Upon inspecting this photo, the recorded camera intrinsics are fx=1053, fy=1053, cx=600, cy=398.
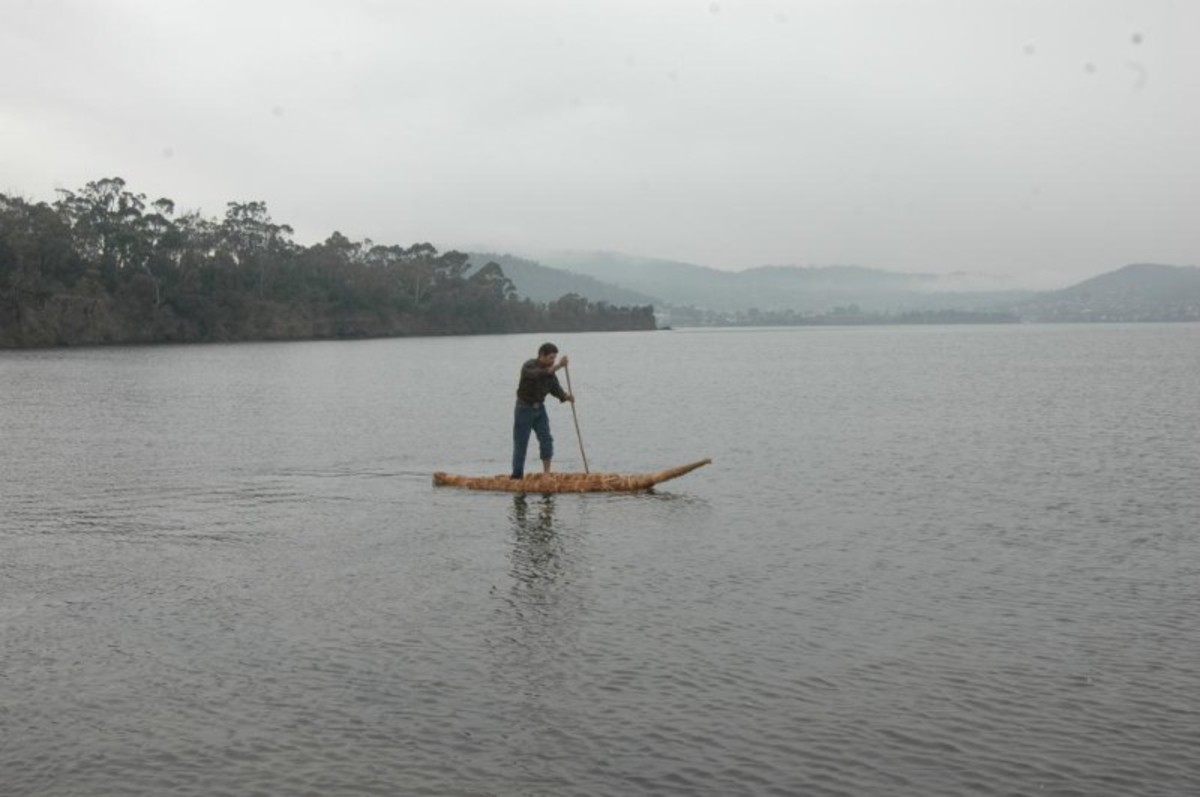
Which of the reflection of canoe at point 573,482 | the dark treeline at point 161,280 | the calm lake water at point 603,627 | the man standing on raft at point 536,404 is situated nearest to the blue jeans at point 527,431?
the man standing on raft at point 536,404

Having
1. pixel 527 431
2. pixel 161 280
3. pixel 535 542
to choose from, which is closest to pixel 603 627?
pixel 535 542

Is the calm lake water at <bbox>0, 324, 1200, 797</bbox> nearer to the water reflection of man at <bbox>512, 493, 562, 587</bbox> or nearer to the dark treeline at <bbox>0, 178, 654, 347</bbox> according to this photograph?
the water reflection of man at <bbox>512, 493, 562, 587</bbox>

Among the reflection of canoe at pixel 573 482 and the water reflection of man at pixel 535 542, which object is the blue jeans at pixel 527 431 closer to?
the reflection of canoe at pixel 573 482

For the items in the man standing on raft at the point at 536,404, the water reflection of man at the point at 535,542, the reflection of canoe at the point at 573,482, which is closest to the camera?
the water reflection of man at the point at 535,542

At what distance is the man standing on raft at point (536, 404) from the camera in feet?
67.8

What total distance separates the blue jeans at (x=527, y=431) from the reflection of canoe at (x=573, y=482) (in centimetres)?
36

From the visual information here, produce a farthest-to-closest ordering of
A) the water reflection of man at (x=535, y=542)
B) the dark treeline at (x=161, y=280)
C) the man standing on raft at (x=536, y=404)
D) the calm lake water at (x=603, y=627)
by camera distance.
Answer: the dark treeline at (x=161, y=280), the man standing on raft at (x=536, y=404), the water reflection of man at (x=535, y=542), the calm lake water at (x=603, y=627)

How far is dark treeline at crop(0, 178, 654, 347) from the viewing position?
396ft

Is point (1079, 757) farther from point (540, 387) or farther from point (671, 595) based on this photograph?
point (540, 387)

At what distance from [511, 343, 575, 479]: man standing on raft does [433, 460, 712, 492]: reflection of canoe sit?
0.29 metres

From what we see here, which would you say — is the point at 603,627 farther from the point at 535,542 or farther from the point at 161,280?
the point at 161,280

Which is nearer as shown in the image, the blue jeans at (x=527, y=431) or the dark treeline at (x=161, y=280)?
the blue jeans at (x=527, y=431)

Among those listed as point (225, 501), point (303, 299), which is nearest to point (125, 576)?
point (225, 501)

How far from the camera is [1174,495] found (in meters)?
20.2
